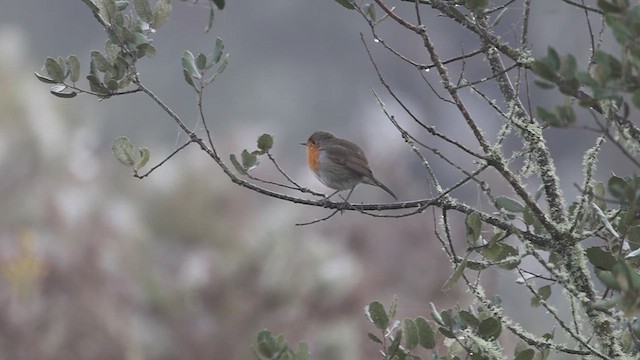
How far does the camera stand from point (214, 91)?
6.26 metres

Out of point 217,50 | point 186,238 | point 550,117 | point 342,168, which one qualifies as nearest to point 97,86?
point 217,50

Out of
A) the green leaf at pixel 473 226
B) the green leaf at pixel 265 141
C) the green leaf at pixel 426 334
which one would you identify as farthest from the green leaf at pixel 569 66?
the green leaf at pixel 265 141

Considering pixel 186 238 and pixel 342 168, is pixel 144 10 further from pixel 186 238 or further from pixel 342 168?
pixel 186 238

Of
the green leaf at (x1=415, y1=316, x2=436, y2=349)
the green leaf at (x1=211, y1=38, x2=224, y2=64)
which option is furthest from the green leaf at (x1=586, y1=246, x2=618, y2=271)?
the green leaf at (x1=211, y1=38, x2=224, y2=64)

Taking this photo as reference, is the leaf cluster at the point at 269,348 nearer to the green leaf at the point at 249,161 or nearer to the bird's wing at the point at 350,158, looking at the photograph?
the green leaf at the point at 249,161

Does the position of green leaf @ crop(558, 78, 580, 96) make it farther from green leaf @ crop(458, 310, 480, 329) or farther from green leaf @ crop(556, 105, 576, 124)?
green leaf @ crop(458, 310, 480, 329)

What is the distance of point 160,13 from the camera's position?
0.92 meters

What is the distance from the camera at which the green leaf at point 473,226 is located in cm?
78

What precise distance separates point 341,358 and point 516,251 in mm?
3184

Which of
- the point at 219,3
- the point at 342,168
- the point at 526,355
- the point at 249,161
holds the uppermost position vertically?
the point at 342,168

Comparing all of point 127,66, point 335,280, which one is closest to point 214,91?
point 335,280

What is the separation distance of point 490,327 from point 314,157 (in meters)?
1.18

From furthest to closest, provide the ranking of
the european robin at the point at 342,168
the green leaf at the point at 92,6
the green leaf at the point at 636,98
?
the european robin at the point at 342,168, the green leaf at the point at 92,6, the green leaf at the point at 636,98

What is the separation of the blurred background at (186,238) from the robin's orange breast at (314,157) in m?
1.27
